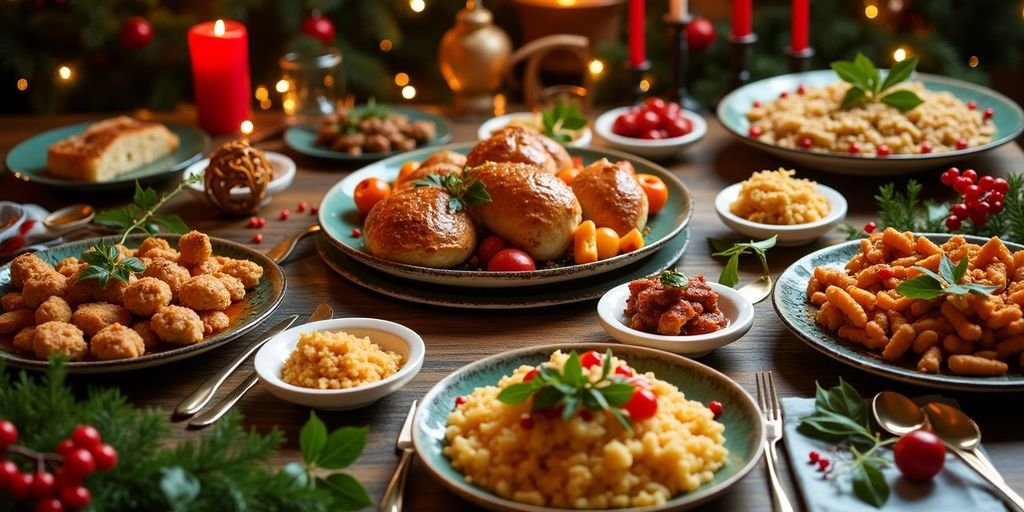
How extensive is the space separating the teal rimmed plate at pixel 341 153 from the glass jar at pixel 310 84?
0.07 m

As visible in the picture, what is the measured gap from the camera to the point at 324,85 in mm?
3652

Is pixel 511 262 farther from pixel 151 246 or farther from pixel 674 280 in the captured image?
pixel 151 246

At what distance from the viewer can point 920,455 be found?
1622 mm

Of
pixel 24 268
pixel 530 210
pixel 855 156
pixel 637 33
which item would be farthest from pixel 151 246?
pixel 637 33

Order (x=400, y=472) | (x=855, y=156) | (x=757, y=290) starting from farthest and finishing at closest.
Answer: (x=855, y=156), (x=757, y=290), (x=400, y=472)

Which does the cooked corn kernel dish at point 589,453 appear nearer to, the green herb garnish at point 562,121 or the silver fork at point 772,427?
the silver fork at point 772,427

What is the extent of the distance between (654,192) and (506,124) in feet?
3.06

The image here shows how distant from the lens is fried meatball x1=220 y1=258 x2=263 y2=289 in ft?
7.52

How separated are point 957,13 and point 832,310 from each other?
2.95m

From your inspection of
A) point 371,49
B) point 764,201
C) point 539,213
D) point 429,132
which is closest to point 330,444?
point 539,213

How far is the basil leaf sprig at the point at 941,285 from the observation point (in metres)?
1.92

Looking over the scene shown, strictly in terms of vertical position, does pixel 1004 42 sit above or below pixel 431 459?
below

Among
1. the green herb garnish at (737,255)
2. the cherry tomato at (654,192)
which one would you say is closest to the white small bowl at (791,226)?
the green herb garnish at (737,255)

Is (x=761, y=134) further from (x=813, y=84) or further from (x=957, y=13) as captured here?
(x=957, y=13)
